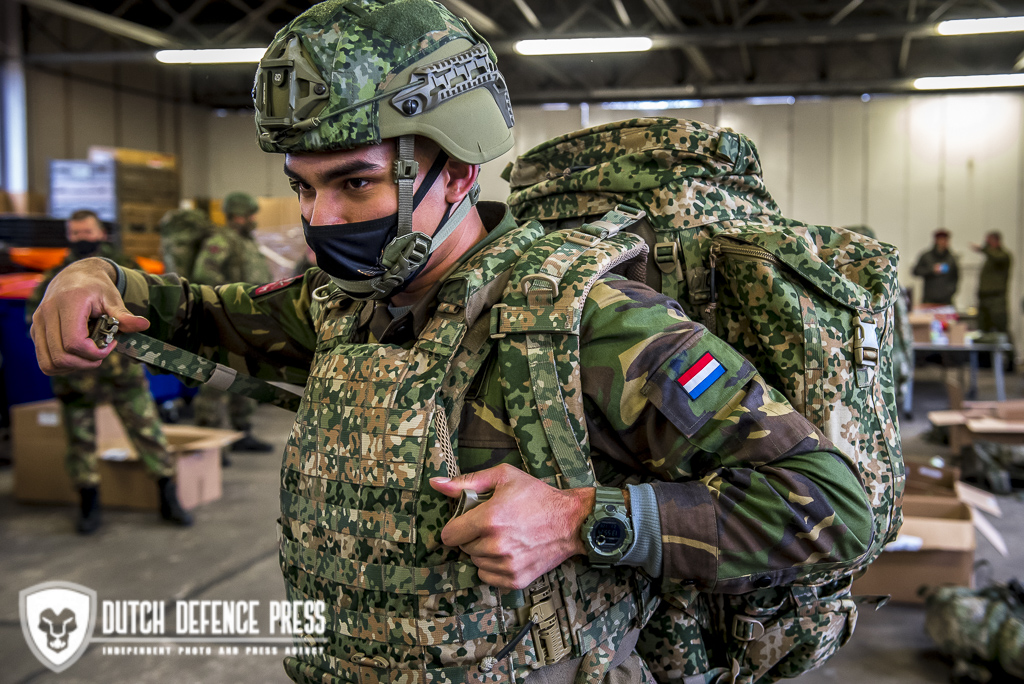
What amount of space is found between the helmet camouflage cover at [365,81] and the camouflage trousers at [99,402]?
387 cm

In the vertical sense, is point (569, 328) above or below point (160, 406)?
above

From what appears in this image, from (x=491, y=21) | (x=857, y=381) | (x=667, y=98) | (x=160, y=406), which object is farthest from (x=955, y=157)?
(x=857, y=381)

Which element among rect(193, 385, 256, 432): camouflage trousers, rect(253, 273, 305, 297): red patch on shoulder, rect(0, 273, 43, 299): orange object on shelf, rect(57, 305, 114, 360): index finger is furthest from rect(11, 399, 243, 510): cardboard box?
rect(57, 305, 114, 360): index finger

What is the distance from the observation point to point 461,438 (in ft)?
3.72

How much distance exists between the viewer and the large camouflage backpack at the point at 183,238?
707 cm

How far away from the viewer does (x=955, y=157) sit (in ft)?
41.5

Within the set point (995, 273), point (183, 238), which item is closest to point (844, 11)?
point (995, 273)

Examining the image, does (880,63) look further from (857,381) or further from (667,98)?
(857,381)

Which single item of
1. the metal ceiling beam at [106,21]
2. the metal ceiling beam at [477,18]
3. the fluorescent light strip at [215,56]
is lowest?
the fluorescent light strip at [215,56]

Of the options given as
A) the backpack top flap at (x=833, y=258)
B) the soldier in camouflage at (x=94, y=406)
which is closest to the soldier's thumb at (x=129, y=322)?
the backpack top flap at (x=833, y=258)

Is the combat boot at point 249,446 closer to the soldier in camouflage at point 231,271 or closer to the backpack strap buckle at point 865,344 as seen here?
the soldier in camouflage at point 231,271

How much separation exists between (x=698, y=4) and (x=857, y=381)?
11557 mm

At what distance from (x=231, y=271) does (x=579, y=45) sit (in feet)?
16.4

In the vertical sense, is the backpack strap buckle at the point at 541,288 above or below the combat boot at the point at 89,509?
above
